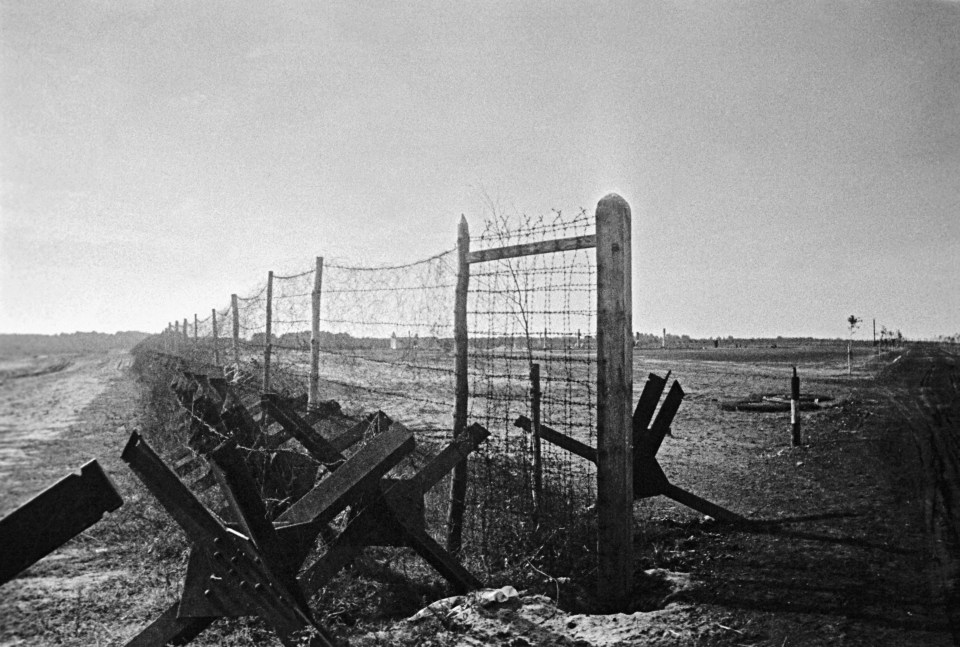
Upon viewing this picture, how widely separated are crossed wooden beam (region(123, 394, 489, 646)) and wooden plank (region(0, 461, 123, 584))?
354 millimetres

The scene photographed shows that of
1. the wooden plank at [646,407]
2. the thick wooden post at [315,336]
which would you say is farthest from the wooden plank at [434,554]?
the thick wooden post at [315,336]

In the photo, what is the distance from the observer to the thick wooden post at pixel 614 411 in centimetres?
382

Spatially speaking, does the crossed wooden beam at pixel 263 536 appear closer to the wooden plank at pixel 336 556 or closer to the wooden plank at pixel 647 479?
the wooden plank at pixel 336 556

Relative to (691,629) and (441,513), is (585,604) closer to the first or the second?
(691,629)

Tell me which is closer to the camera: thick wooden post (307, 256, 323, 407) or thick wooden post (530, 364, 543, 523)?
thick wooden post (530, 364, 543, 523)

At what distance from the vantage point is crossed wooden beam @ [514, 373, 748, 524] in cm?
488

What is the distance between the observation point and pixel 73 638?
3.37 meters

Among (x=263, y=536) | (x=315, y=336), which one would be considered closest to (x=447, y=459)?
(x=263, y=536)

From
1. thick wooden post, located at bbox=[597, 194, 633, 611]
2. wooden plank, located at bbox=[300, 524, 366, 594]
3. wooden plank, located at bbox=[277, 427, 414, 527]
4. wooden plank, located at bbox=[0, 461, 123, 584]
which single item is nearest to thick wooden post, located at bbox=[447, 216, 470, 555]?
thick wooden post, located at bbox=[597, 194, 633, 611]

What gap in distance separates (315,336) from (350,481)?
533 centimetres

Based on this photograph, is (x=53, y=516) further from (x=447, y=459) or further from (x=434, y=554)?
(x=447, y=459)

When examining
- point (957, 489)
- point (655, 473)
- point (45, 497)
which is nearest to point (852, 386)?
point (957, 489)

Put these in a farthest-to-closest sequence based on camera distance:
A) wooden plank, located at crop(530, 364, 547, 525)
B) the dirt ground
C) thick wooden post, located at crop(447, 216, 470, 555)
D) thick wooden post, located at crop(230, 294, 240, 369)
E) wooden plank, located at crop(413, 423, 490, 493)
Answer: thick wooden post, located at crop(230, 294, 240, 369), wooden plank, located at crop(530, 364, 547, 525), thick wooden post, located at crop(447, 216, 470, 555), wooden plank, located at crop(413, 423, 490, 493), the dirt ground

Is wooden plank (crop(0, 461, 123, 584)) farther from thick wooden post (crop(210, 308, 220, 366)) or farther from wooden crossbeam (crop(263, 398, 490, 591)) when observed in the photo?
thick wooden post (crop(210, 308, 220, 366))
